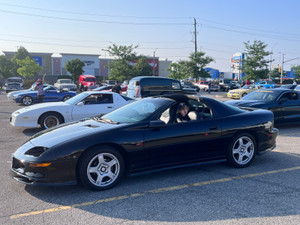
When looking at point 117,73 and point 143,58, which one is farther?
point 143,58

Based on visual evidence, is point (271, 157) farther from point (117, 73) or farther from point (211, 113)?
point (117, 73)

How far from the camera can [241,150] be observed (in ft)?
16.9

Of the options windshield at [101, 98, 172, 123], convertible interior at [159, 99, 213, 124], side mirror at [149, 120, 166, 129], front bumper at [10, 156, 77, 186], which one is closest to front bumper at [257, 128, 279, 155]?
convertible interior at [159, 99, 213, 124]

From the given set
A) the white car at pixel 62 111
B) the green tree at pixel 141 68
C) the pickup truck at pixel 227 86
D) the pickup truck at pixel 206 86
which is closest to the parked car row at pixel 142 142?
the white car at pixel 62 111

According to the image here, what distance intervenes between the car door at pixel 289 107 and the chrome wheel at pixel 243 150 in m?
5.04

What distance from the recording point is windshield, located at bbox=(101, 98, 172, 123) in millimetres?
4578

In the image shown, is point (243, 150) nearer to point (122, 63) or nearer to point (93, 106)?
point (93, 106)

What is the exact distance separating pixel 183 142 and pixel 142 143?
2.41 ft

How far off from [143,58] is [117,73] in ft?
23.1

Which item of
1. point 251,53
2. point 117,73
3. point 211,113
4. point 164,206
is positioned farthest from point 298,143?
point 117,73

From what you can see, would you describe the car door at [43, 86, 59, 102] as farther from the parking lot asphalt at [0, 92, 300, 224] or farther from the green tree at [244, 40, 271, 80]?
the green tree at [244, 40, 271, 80]

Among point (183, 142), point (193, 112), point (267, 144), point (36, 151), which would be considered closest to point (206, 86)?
point (267, 144)

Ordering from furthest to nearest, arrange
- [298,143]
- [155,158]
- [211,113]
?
[298,143] → [211,113] → [155,158]

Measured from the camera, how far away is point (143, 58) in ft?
177
